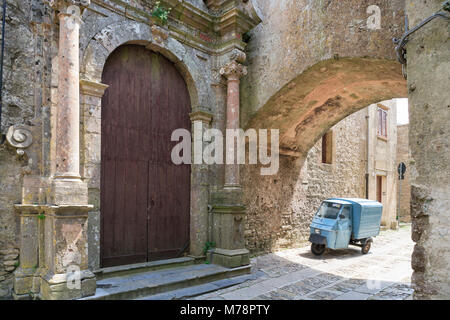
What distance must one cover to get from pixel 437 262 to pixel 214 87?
14.7 feet

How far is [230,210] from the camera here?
5352mm

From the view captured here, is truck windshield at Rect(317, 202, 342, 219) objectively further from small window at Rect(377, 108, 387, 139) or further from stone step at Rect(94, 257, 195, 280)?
small window at Rect(377, 108, 387, 139)

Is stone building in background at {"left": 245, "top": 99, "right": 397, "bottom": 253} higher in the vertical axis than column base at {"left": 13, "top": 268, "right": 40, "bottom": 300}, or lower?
higher

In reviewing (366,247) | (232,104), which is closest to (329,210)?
(366,247)

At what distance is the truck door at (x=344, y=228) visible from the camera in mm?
6731

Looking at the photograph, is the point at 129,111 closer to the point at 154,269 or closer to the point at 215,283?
the point at 154,269

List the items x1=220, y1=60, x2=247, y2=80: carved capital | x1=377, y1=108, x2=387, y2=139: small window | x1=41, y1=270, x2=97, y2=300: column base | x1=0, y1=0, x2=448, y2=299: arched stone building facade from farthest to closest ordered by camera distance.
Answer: x1=377, y1=108, x2=387, y2=139: small window, x1=220, y1=60, x2=247, y2=80: carved capital, x1=0, y1=0, x2=448, y2=299: arched stone building facade, x1=41, y1=270, x2=97, y2=300: column base

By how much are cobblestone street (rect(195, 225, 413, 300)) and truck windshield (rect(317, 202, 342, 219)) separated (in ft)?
2.98

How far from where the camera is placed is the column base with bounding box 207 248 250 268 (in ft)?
17.1

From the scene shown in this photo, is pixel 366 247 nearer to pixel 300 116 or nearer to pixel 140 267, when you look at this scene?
pixel 300 116

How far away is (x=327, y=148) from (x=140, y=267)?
6.87 metres

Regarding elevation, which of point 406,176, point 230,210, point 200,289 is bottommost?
point 200,289

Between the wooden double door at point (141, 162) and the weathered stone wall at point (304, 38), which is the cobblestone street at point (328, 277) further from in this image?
the weathered stone wall at point (304, 38)

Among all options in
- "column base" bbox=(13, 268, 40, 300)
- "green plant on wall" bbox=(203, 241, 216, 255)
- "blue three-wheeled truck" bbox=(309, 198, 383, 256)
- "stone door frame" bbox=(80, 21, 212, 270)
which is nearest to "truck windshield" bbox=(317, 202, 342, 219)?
"blue three-wheeled truck" bbox=(309, 198, 383, 256)
